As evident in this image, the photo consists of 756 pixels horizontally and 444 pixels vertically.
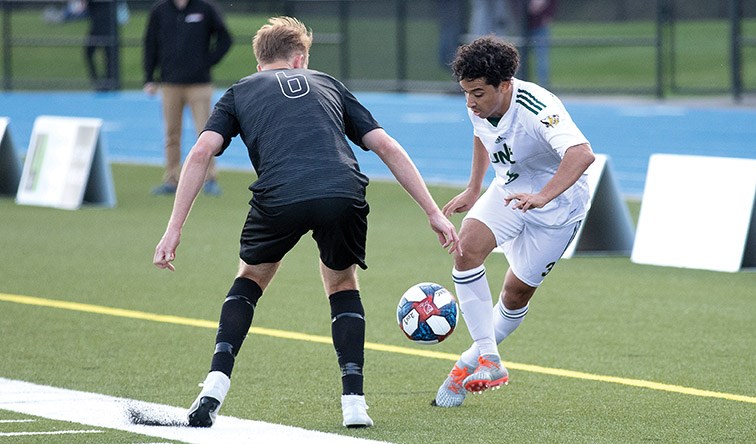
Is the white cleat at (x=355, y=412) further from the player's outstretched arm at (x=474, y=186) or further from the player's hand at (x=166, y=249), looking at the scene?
the player's outstretched arm at (x=474, y=186)

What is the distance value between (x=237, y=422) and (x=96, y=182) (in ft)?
30.8

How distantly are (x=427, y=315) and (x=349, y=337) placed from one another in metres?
0.68

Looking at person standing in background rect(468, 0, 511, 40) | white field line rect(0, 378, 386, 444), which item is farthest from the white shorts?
person standing in background rect(468, 0, 511, 40)

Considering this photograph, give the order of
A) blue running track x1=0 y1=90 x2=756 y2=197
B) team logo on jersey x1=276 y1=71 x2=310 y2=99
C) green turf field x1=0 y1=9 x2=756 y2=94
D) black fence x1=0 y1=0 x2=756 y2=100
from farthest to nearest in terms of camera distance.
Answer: green turf field x1=0 y1=9 x2=756 y2=94
black fence x1=0 y1=0 x2=756 y2=100
blue running track x1=0 y1=90 x2=756 y2=197
team logo on jersey x1=276 y1=71 x2=310 y2=99

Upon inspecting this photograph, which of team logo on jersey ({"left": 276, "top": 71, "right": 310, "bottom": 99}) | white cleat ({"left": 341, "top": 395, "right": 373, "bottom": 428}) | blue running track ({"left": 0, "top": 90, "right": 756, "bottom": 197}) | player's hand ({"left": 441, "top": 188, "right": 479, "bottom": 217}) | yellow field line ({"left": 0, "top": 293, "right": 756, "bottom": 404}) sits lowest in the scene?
blue running track ({"left": 0, "top": 90, "right": 756, "bottom": 197})

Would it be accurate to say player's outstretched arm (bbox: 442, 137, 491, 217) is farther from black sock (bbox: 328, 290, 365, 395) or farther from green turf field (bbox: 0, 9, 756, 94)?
green turf field (bbox: 0, 9, 756, 94)

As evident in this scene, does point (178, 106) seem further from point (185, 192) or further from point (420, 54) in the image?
point (420, 54)

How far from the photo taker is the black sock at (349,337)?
21.4 feet

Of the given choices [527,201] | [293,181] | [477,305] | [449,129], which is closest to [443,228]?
[527,201]

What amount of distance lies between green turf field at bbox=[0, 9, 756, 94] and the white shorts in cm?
1770

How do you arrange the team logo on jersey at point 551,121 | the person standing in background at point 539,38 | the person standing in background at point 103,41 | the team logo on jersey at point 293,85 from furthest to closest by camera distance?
the person standing in background at point 103,41 < the person standing in background at point 539,38 < the team logo on jersey at point 551,121 < the team logo on jersey at point 293,85

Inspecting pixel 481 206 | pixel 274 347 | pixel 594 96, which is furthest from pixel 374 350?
pixel 594 96

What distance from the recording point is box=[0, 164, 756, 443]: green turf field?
6750 mm

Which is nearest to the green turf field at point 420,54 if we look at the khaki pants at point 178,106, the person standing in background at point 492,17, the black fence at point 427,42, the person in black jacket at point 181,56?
the black fence at point 427,42
